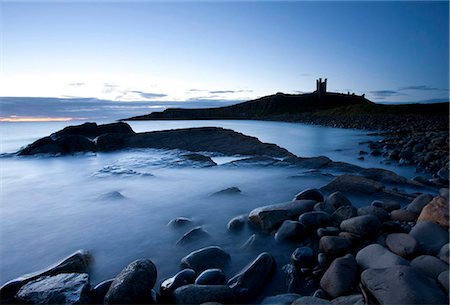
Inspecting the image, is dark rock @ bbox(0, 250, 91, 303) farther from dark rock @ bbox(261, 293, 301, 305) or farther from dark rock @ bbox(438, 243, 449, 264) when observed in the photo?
dark rock @ bbox(438, 243, 449, 264)

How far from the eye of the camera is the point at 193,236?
387 cm

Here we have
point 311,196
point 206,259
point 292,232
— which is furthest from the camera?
point 311,196

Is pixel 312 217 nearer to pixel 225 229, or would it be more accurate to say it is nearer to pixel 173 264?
pixel 225 229

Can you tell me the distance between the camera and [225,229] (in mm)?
4168

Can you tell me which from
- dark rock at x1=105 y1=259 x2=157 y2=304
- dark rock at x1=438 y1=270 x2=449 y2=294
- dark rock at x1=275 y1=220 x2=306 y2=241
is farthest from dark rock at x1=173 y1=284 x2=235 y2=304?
dark rock at x1=438 y1=270 x2=449 y2=294

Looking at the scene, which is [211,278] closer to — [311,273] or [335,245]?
[311,273]

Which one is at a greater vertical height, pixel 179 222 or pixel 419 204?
pixel 419 204

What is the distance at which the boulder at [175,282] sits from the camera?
2.61m

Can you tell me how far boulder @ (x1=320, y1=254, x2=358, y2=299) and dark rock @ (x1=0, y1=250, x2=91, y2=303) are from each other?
255 centimetres

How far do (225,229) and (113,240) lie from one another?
1576mm

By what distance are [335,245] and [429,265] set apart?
84cm

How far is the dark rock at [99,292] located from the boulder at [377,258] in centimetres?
241

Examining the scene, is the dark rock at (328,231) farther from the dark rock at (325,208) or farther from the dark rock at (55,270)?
the dark rock at (55,270)

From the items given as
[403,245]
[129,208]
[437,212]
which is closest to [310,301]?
[403,245]
